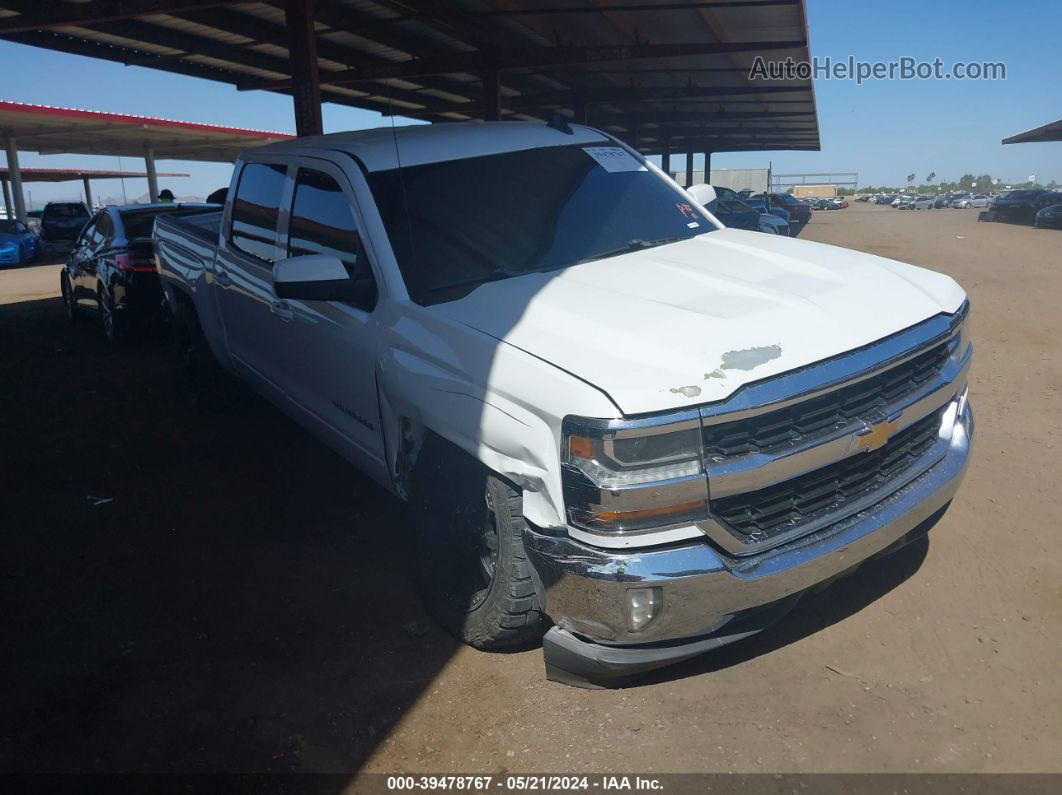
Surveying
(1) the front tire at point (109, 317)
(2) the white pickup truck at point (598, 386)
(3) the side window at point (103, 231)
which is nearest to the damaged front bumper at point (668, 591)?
(2) the white pickup truck at point (598, 386)

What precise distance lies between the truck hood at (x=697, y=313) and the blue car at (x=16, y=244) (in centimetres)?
2626

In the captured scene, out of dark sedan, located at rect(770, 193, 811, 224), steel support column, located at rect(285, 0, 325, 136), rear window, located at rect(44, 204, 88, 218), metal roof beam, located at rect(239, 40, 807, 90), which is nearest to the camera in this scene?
steel support column, located at rect(285, 0, 325, 136)

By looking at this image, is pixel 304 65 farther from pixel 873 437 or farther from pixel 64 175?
pixel 64 175

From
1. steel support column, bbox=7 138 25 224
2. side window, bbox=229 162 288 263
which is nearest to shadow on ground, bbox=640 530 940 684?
side window, bbox=229 162 288 263

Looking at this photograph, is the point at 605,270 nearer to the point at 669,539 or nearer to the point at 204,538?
the point at 669,539

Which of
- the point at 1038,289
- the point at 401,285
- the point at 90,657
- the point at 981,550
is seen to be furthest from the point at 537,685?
the point at 1038,289

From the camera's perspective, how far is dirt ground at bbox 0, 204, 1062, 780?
2.69m

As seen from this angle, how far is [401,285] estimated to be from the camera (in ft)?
10.9

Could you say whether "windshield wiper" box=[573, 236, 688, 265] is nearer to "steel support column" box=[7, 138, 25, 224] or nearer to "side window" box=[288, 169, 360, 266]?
"side window" box=[288, 169, 360, 266]

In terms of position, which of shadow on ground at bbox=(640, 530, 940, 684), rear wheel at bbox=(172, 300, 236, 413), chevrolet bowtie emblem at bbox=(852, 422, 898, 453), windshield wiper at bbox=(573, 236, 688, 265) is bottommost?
shadow on ground at bbox=(640, 530, 940, 684)

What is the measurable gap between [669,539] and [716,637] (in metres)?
0.38

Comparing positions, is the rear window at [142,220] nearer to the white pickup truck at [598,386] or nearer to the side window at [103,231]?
the side window at [103,231]

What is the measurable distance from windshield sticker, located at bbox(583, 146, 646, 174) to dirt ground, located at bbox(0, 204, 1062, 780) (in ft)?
7.48

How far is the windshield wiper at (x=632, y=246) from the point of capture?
367 centimetres
